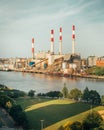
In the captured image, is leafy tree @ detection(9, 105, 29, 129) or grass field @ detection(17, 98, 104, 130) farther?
grass field @ detection(17, 98, 104, 130)

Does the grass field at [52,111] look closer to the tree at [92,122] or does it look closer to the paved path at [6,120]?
the paved path at [6,120]

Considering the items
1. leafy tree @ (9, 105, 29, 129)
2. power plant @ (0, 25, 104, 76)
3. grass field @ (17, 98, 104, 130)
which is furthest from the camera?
power plant @ (0, 25, 104, 76)

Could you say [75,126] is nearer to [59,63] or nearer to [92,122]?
[92,122]

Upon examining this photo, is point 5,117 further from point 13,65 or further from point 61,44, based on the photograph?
point 13,65

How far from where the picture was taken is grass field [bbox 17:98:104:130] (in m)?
4.39

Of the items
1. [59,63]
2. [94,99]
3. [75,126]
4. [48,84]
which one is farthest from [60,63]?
[75,126]

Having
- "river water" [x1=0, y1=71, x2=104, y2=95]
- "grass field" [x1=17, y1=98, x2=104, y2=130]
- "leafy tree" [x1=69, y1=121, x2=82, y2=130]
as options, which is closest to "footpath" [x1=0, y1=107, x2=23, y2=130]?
"grass field" [x1=17, y1=98, x2=104, y2=130]

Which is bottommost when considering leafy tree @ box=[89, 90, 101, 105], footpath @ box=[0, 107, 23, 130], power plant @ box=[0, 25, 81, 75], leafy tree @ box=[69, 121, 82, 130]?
footpath @ box=[0, 107, 23, 130]

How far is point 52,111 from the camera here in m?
5.09

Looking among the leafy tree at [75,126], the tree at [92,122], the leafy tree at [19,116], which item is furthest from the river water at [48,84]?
the leafy tree at [75,126]

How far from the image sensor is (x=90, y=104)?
5785 mm

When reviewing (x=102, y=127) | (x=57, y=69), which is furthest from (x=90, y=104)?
(x=57, y=69)

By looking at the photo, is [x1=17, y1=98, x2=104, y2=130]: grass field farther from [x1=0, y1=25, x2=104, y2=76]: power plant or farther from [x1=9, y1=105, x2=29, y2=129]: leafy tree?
[x1=0, y1=25, x2=104, y2=76]: power plant

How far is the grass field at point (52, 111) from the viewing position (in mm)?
4391
